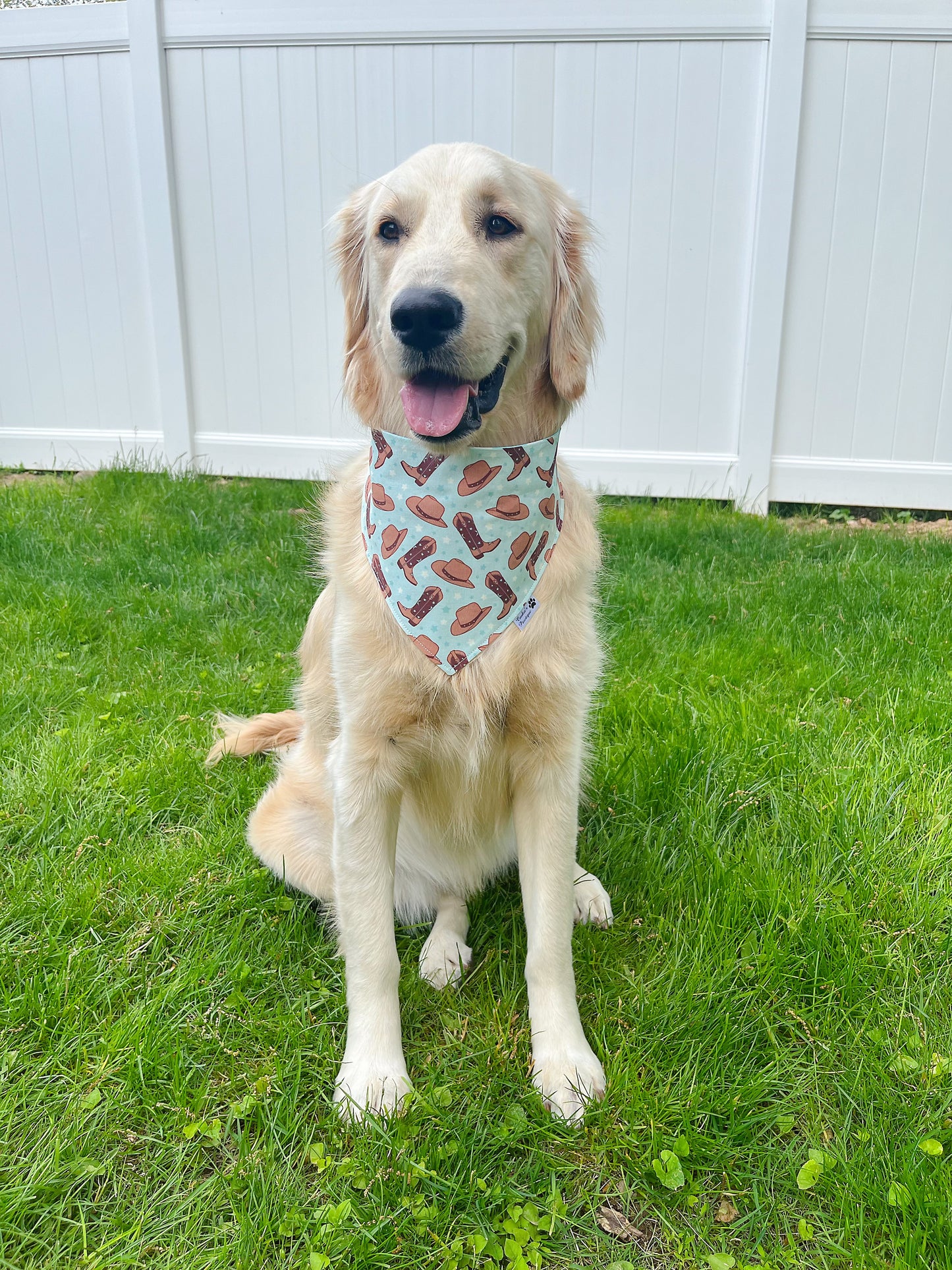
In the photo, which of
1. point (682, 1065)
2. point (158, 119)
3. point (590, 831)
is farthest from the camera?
point (158, 119)

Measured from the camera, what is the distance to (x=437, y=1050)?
5.43 ft

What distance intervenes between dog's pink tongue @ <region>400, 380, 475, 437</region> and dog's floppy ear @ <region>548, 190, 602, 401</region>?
29 cm

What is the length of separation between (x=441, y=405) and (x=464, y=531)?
0.82 ft

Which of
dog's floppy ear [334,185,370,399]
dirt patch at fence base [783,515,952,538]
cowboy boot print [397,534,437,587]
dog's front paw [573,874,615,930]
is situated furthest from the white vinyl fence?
cowboy boot print [397,534,437,587]

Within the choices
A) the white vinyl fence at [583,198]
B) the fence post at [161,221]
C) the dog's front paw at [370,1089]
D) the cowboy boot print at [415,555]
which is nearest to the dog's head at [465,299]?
the cowboy boot print at [415,555]

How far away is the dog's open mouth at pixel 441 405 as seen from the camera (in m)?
1.58

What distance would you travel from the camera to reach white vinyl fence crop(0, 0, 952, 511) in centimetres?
477

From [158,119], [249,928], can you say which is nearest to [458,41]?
[158,119]

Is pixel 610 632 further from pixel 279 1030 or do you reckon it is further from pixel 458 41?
pixel 458 41

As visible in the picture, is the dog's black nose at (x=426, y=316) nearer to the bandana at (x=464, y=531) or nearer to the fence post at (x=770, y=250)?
the bandana at (x=464, y=531)

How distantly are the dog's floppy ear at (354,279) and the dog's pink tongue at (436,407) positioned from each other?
0.33 metres

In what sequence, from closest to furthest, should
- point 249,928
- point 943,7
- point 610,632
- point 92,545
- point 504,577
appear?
point 504,577, point 249,928, point 610,632, point 92,545, point 943,7

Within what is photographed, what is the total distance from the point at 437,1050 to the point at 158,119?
554cm

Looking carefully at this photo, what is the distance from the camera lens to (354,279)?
196 cm
